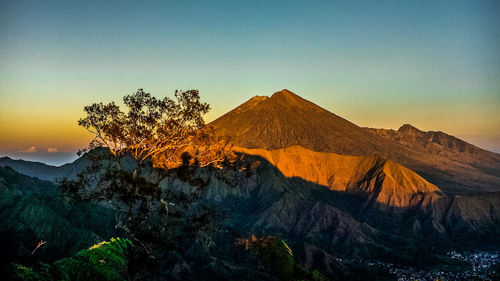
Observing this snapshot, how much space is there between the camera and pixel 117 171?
1390cm

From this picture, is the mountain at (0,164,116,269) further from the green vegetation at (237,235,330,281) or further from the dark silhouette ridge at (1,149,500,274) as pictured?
the green vegetation at (237,235,330,281)

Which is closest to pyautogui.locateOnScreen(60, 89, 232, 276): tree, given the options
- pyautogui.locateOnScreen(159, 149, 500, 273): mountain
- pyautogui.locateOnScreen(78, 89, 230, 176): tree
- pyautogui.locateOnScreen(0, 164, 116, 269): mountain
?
pyautogui.locateOnScreen(78, 89, 230, 176): tree

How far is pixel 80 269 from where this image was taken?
6461mm

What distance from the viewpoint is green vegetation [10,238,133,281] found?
5.40m

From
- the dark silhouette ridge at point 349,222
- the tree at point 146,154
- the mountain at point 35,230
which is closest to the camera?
the tree at point 146,154

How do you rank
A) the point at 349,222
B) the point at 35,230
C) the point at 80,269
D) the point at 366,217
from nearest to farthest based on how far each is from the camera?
the point at 80,269 < the point at 35,230 < the point at 349,222 < the point at 366,217

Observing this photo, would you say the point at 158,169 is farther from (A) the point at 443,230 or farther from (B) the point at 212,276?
(A) the point at 443,230

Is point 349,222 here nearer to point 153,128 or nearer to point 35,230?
point 35,230

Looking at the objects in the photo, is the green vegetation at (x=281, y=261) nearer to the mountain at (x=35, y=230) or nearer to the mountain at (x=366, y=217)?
the mountain at (x=35, y=230)

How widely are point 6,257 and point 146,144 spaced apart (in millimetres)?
63582

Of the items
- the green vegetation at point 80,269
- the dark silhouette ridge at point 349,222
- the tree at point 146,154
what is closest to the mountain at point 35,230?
the dark silhouette ridge at point 349,222

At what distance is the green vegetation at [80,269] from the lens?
5397mm

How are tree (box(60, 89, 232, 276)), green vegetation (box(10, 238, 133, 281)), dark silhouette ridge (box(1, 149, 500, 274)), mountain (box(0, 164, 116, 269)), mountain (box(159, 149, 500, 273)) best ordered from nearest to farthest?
green vegetation (box(10, 238, 133, 281)), tree (box(60, 89, 232, 276)), mountain (box(0, 164, 116, 269)), dark silhouette ridge (box(1, 149, 500, 274)), mountain (box(159, 149, 500, 273))

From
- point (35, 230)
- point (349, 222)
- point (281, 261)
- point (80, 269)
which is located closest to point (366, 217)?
point (349, 222)
